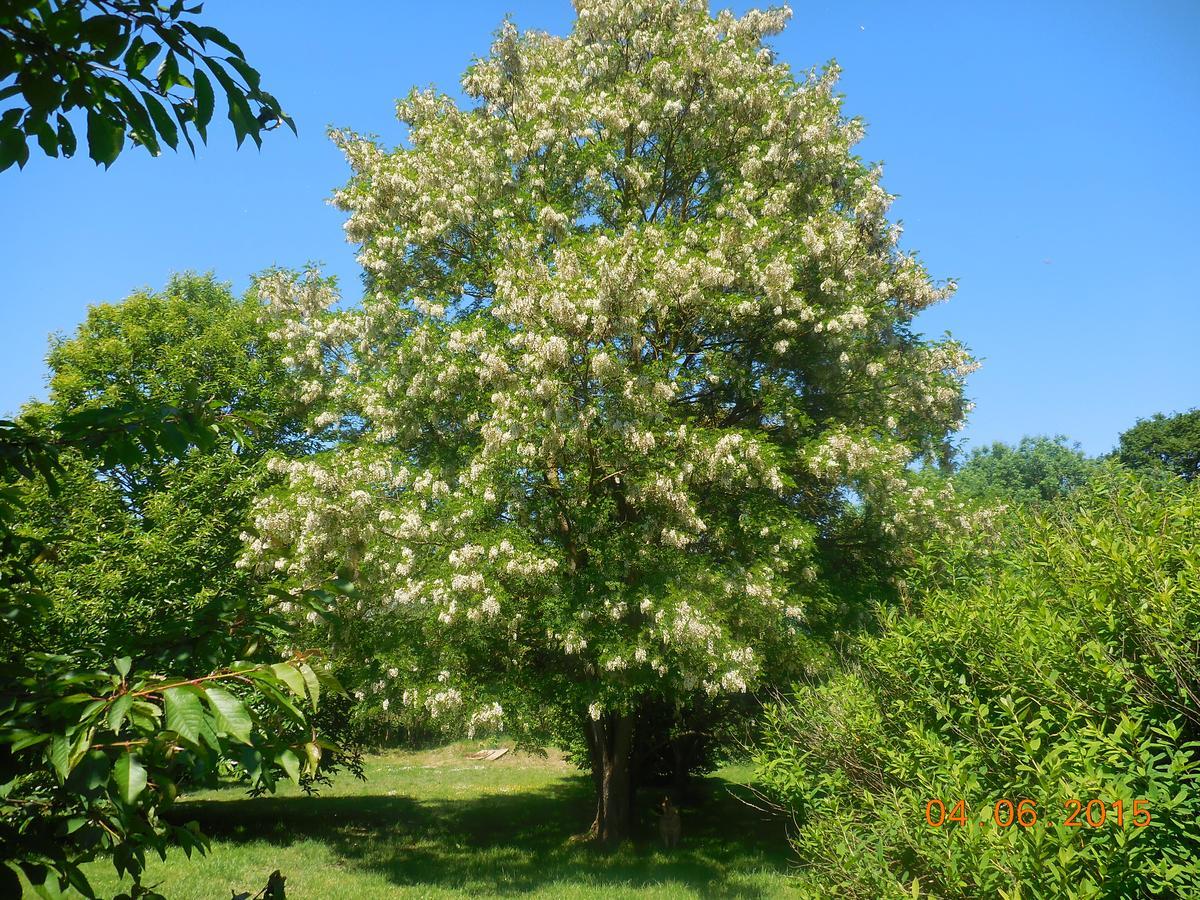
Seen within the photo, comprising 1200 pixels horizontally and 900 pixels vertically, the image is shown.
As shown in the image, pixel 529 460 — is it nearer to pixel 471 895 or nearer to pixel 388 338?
pixel 388 338

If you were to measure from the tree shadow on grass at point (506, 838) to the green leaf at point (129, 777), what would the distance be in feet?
29.9

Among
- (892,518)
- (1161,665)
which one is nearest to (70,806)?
(1161,665)

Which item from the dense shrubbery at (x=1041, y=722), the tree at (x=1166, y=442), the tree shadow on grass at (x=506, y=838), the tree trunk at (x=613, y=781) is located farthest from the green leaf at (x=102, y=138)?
the tree at (x=1166, y=442)

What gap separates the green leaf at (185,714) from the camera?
1.76 metres

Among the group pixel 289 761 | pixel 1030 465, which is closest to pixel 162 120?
pixel 289 761

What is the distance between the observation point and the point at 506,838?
16.8 meters

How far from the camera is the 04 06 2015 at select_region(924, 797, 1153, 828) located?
3.69m

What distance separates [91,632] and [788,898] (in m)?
12.1

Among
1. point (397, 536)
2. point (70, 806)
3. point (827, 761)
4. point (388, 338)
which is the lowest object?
point (827, 761)

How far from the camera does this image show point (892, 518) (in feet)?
45.7

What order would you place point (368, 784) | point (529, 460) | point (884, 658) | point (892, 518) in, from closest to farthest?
point (884, 658), point (529, 460), point (892, 518), point (368, 784)

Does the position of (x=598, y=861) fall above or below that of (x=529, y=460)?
below

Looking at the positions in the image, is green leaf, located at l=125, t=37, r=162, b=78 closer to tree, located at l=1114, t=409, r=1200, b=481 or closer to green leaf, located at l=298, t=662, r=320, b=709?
green leaf, located at l=298, t=662, r=320, b=709

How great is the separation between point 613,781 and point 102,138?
16.3m
